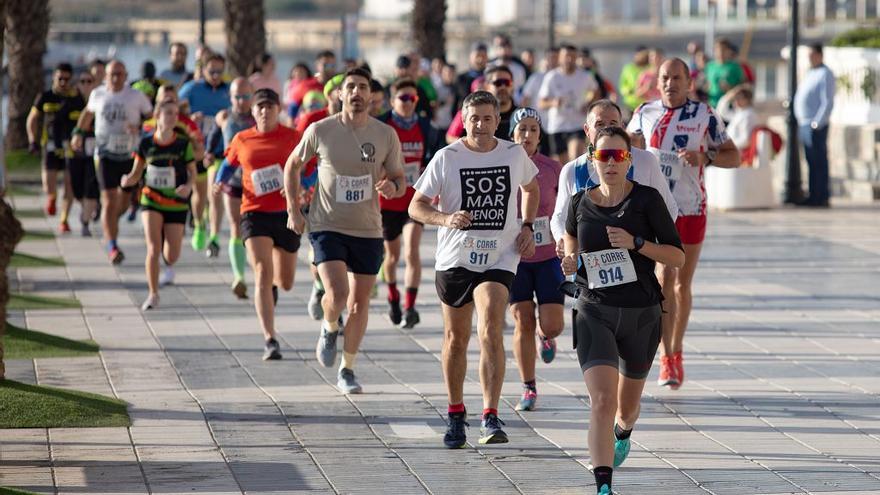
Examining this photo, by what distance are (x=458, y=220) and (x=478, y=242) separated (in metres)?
0.29

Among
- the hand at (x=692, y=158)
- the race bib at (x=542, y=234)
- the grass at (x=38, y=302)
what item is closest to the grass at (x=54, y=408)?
the race bib at (x=542, y=234)

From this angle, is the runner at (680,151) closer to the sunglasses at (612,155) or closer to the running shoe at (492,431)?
the running shoe at (492,431)

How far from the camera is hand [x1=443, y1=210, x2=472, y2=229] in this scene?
29.3 ft

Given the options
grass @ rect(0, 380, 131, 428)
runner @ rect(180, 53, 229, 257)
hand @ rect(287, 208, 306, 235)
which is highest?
runner @ rect(180, 53, 229, 257)

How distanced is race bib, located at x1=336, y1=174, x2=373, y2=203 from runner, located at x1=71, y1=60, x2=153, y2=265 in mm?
6995

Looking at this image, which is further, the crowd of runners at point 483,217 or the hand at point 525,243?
the hand at point 525,243

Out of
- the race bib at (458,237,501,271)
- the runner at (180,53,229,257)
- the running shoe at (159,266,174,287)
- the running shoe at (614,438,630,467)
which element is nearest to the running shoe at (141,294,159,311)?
the running shoe at (159,266,174,287)

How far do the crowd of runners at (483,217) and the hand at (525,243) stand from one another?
0.04 feet

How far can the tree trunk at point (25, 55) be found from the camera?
2817cm

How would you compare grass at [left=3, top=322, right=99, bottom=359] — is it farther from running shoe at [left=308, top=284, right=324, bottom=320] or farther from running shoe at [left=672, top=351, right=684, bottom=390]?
running shoe at [left=672, top=351, right=684, bottom=390]

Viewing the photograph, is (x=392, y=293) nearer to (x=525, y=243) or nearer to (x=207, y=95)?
(x=525, y=243)

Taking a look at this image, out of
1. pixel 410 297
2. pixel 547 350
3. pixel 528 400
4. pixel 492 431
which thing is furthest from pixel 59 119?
pixel 492 431

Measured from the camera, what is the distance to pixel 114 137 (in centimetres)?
1723

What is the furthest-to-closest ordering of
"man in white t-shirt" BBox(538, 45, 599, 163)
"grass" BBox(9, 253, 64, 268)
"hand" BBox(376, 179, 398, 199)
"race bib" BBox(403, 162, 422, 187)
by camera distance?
1. "man in white t-shirt" BBox(538, 45, 599, 163)
2. "grass" BBox(9, 253, 64, 268)
3. "race bib" BBox(403, 162, 422, 187)
4. "hand" BBox(376, 179, 398, 199)
